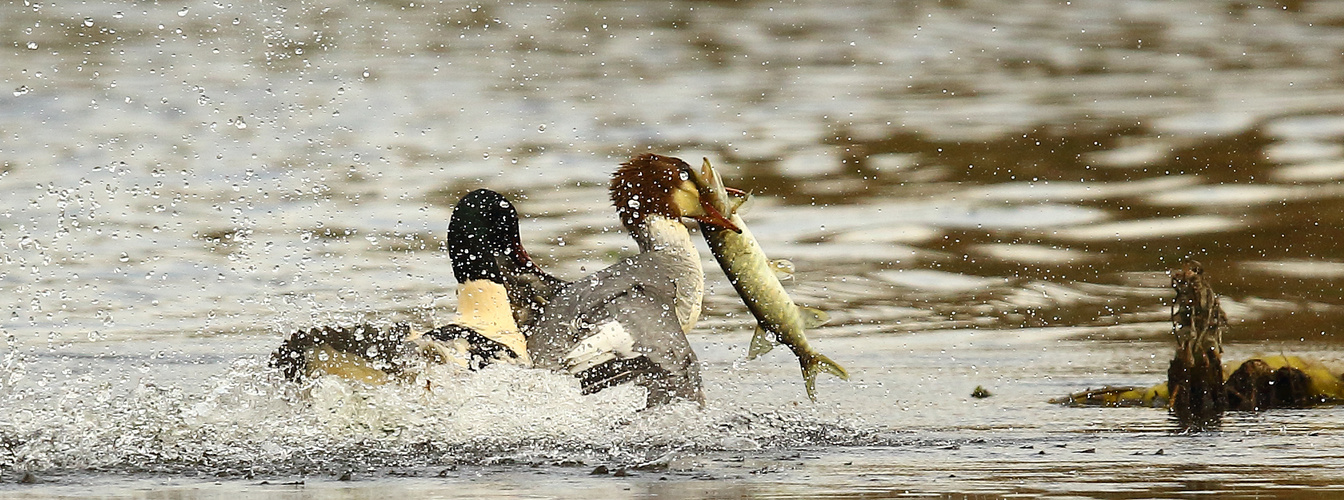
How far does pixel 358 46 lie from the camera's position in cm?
2309

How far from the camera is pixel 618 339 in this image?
7.76 meters

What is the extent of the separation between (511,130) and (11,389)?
911 cm

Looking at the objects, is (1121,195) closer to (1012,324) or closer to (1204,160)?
(1204,160)

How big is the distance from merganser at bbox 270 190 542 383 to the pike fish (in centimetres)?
70

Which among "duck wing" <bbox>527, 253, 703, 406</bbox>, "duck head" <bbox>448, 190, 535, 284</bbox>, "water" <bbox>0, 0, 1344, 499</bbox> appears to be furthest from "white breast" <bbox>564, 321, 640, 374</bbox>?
"duck head" <bbox>448, 190, 535, 284</bbox>

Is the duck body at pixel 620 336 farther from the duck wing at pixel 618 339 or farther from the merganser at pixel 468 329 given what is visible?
the merganser at pixel 468 329

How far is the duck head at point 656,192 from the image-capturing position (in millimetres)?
8172

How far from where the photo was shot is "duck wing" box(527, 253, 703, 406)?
7746mm

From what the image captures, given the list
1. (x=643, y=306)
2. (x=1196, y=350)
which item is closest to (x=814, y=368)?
(x=643, y=306)

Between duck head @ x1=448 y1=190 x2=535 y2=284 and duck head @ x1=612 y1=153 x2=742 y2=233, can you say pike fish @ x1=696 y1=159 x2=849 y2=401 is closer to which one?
duck head @ x1=612 y1=153 x2=742 y2=233

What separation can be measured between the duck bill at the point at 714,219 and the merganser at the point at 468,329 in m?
0.65

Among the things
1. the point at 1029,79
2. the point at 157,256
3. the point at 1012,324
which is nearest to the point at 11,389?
the point at 157,256

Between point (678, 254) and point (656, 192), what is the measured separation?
24 cm

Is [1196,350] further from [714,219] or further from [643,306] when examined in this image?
[643,306]
